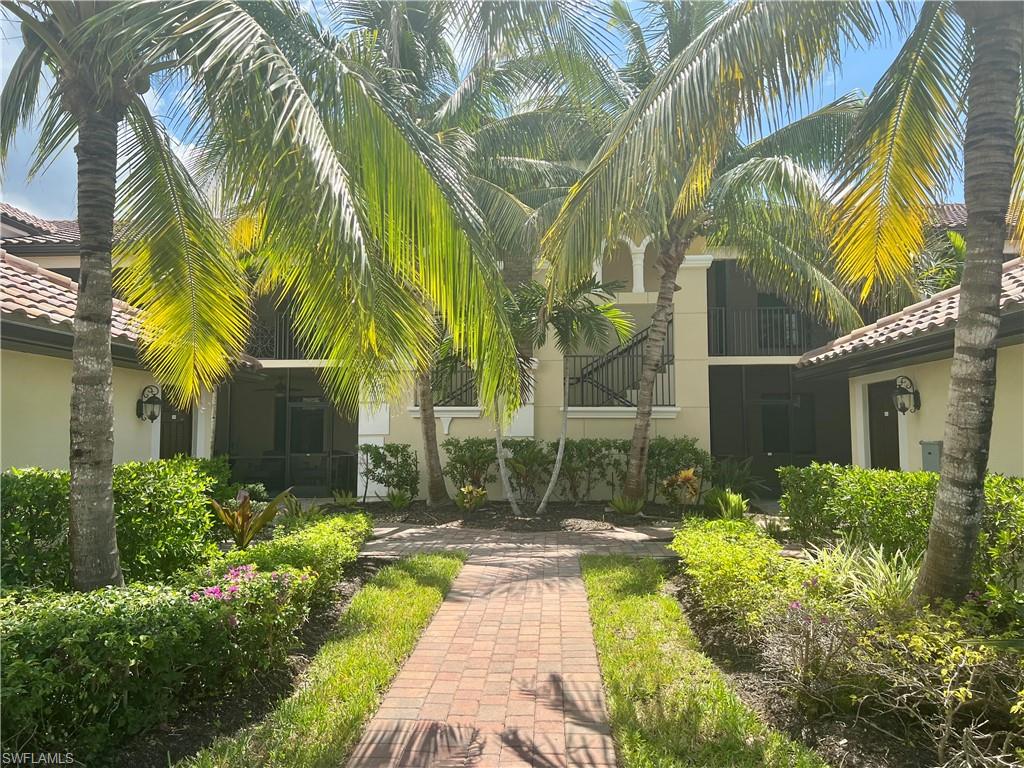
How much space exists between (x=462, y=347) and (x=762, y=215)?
813 centimetres

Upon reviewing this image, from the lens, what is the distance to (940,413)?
8.32 m

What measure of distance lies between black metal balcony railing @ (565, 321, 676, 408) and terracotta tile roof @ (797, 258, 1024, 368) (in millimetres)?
3893

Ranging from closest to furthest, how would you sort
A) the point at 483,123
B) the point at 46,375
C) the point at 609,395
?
the point at 46,375, the point at 483,123, the point at 609,395

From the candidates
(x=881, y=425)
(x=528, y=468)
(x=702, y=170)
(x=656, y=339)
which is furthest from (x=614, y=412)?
(x=702, y=170)

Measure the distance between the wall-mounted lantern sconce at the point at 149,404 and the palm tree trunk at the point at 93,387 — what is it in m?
5.14

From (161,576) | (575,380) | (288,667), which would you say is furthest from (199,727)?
(575,380)

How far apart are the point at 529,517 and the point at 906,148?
8296mm

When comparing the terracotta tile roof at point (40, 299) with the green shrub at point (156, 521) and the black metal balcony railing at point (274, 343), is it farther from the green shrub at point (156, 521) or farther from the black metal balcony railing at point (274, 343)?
the black metal balcony railing at point (274, 343)

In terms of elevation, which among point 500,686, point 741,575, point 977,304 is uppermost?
point 977,304

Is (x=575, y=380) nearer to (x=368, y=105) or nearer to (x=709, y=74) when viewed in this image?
(x=709, y=74)

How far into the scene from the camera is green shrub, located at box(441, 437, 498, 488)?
12953 millimetres

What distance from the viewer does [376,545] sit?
891 cm

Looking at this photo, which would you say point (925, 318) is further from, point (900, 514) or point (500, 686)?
point (500, 686)

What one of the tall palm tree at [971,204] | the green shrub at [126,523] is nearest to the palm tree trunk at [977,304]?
the tall palm tree at [971,204]
